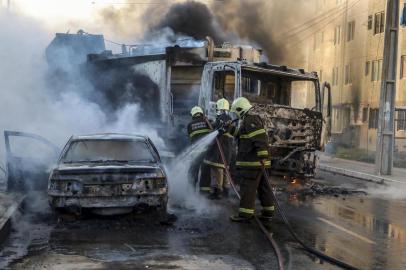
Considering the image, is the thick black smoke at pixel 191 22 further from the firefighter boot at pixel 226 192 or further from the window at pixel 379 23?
the window at pixel 379 23

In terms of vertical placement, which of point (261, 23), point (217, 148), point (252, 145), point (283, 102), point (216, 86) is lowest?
point (217, 148)

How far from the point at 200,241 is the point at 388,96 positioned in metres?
10.7

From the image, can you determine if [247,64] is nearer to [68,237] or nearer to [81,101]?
[81,101]

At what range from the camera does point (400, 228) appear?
26.0 ft

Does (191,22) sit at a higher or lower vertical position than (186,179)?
higher

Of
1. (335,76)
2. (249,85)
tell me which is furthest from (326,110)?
(335,76)

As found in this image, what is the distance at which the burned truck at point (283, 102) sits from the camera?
11203 mm

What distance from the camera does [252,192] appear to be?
25.4 feet

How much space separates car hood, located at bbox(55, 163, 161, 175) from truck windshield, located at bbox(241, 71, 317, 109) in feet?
14.5

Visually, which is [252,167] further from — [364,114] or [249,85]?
[364,114]

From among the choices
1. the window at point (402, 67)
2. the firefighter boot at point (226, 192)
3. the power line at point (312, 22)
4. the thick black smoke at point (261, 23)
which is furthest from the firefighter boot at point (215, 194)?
the window at point (402, 67)

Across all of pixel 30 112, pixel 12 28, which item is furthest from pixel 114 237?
pixel 12 28

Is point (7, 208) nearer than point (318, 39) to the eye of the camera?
Yes

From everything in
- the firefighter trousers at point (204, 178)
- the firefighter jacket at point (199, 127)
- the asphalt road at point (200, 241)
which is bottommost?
the asphalt road at point (200, 241)
